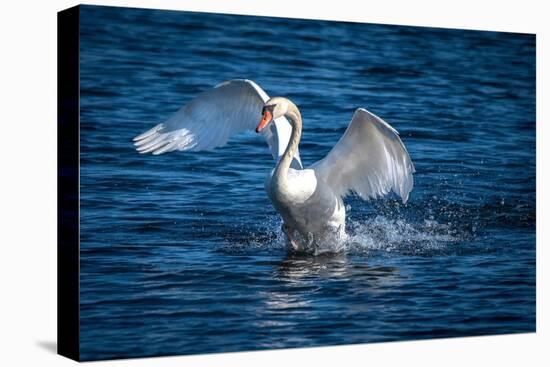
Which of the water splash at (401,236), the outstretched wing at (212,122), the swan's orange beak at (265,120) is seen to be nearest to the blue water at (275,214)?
the water splash at (401,236)

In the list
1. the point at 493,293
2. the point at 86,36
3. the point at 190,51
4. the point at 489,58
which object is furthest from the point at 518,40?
the point at 86,36

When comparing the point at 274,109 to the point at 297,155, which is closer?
the point at 274,109

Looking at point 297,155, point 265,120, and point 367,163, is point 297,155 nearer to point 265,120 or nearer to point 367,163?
point 367,163

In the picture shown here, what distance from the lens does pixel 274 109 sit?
8.45 metres

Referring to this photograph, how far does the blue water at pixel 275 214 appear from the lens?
25.1 ft

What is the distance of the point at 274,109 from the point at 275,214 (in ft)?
3.15

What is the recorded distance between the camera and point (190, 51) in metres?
8.38

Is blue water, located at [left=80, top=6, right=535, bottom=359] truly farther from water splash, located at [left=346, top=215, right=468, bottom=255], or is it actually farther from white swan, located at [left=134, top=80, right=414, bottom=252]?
white swan, located at [left=134, top=80, right=414, bottom=252]

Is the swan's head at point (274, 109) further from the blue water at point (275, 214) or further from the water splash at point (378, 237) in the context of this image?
the water splash at point (378, 237)

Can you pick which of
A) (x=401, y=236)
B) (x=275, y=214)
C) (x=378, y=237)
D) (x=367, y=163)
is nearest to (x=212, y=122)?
(x=275, y=214)

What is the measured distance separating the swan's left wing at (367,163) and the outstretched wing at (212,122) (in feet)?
1.11

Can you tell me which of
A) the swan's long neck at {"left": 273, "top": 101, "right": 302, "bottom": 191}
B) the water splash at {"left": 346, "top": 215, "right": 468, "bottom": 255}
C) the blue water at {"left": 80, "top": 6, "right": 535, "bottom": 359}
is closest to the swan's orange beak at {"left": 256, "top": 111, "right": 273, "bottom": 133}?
the swan's long neck at {"left": 273, "top": 101, "right": 302, "bottom": 191}

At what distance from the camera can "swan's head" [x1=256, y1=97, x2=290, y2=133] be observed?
839 centimetres

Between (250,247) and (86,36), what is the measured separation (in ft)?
6.99
